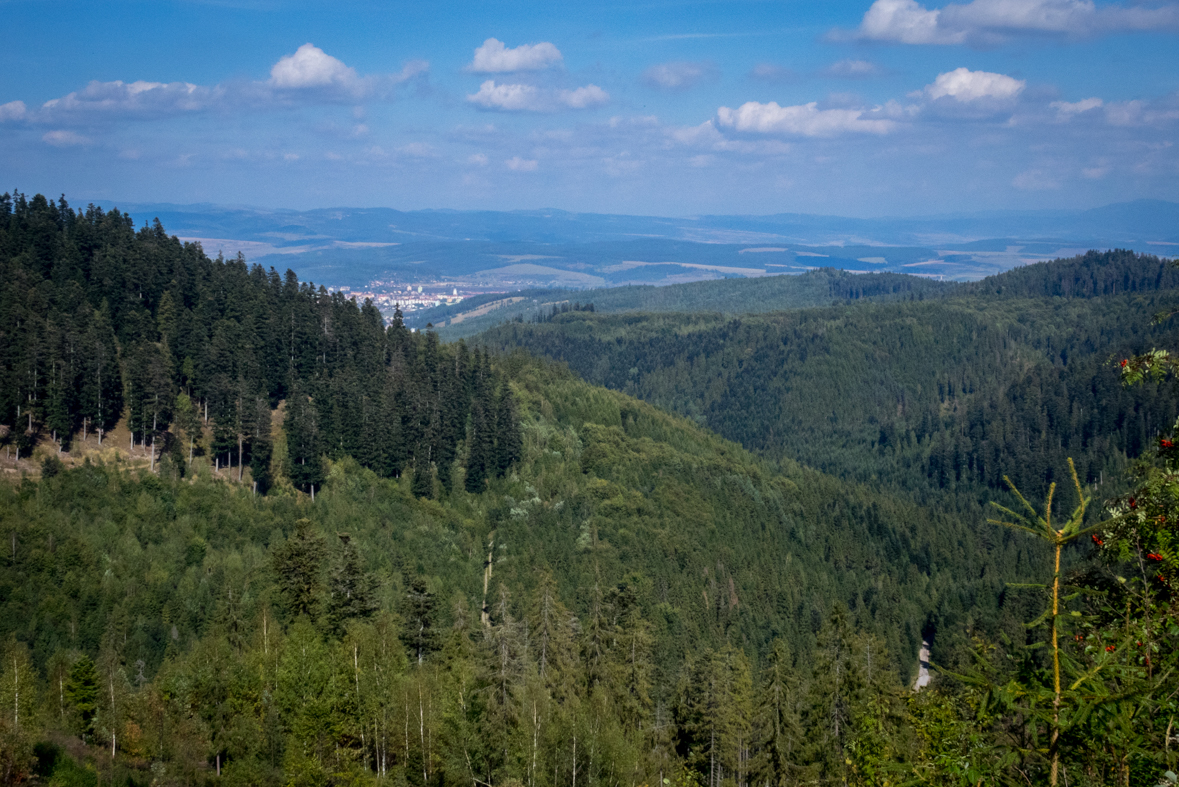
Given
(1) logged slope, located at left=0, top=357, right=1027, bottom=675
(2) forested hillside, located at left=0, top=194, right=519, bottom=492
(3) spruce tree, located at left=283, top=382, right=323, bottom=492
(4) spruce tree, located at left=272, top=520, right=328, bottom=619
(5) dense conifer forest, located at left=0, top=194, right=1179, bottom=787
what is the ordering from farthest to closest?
(3) spruce tree, located at left=283, top=382, right=323, bottom=492 → (2) forested hillside, located at left=0, top=194, right=519, bottom=492 → (1) logged slope, located at left=0, top=357, right=1027, bottom=675 → (4) spruce tree, located at left=272, top=520, right=328, bottom=619 → (5) dense conifer forest, located at left=0, top=194, right=1179, bottom=787

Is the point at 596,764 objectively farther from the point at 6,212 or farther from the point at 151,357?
the point at 6,212

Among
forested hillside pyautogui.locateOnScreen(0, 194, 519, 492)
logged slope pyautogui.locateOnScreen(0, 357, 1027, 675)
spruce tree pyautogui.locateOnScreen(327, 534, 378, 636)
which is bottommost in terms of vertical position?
logged slope pyautogui.locateOnScreen(0, 357, 1027, 675)

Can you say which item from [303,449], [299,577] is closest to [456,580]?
[303,449]

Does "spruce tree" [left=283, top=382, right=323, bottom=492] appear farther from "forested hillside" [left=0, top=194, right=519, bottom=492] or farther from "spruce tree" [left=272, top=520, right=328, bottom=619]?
"spruce tree" [left=272, top=520, right=328, bottom=619]

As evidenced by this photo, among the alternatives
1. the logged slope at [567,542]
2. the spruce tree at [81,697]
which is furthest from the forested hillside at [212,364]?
the spruce tree at [81,697]

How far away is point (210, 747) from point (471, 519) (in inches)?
2702

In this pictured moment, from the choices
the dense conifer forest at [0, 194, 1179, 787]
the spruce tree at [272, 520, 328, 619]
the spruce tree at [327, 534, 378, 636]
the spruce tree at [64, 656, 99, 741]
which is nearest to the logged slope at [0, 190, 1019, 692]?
the dense conifer forest at [0, 194, 1179, 787]

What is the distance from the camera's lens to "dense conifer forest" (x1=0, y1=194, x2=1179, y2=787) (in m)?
17.1

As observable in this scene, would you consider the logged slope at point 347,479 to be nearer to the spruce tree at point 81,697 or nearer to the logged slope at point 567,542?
the logged slope at point 567,542

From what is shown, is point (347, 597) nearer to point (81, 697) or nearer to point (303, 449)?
point (81, 697)

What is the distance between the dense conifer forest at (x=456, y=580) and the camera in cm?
1708

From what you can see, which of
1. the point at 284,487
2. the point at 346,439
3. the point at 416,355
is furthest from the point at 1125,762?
the point at 416,355

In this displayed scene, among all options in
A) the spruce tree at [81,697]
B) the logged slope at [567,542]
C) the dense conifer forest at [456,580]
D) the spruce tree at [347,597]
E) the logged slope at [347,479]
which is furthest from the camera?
the logged slope at [347,479]

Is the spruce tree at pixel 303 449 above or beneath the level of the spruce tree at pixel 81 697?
above
